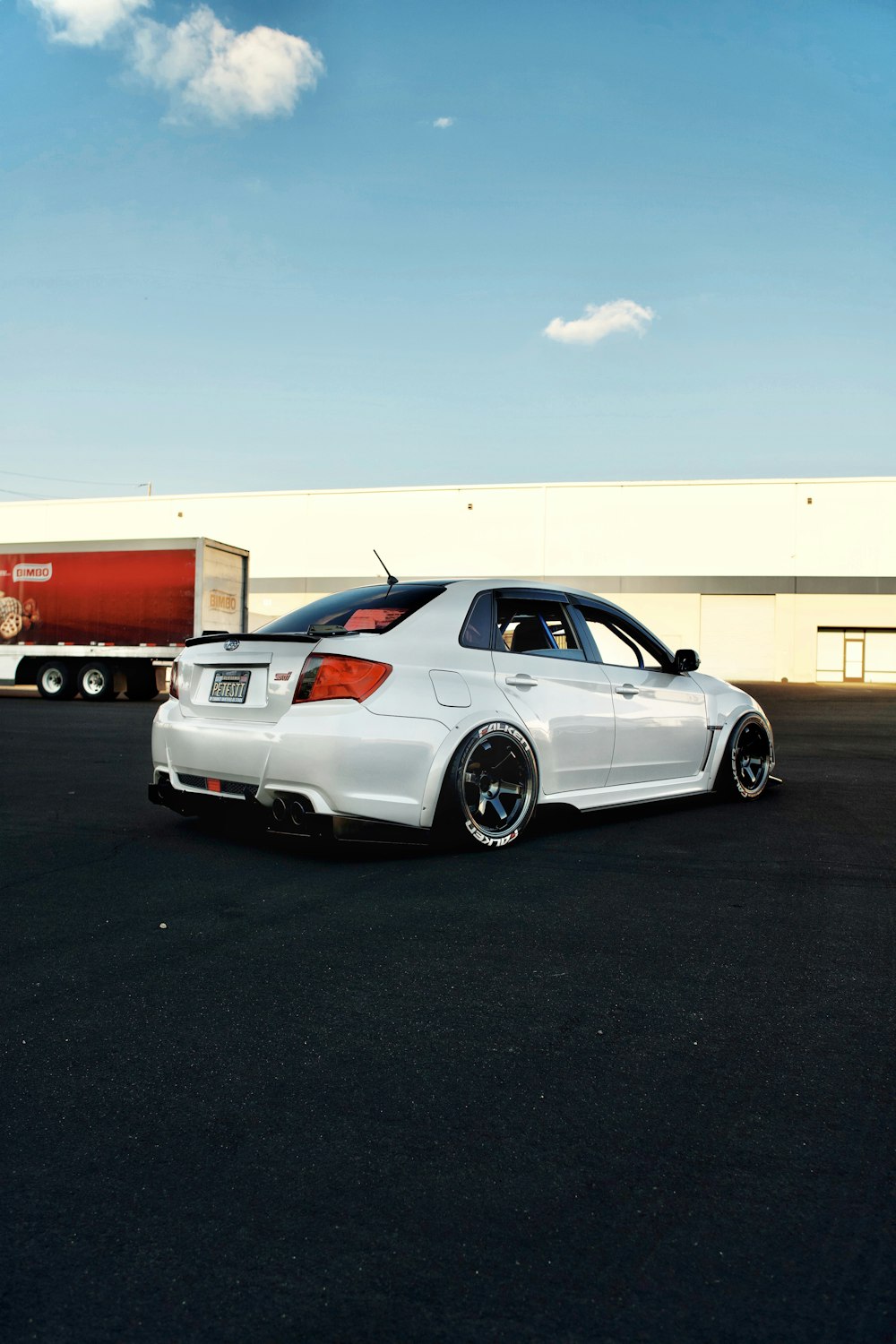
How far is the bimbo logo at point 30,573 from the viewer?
23.1 m

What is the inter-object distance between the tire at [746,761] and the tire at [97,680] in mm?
17327

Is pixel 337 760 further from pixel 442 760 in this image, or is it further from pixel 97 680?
pixel 97 680

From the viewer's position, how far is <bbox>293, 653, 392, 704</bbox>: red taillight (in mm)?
5477

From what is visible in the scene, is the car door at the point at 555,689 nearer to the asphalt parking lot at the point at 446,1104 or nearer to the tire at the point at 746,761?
the asphalt parking lot at the point at 446,1104

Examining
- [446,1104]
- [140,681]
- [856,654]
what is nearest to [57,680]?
[140,681]

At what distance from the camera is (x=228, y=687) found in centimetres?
590

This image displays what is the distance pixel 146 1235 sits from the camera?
205 cm

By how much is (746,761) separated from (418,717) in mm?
3648

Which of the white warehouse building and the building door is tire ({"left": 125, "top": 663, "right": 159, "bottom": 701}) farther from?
the building door

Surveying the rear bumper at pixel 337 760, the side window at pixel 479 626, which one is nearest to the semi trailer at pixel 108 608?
the side window at pixel 479 626

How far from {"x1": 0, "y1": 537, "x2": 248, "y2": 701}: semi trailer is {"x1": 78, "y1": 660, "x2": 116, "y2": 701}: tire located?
2 cm

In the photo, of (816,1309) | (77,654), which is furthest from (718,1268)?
(77,654)

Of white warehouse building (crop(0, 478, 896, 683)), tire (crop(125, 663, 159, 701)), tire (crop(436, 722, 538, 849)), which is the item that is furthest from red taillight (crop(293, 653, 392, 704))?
→ white warehouse building (crop(0, 478, 896, 683))

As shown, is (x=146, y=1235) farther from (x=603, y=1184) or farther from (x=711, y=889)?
(x=711, y=889)
